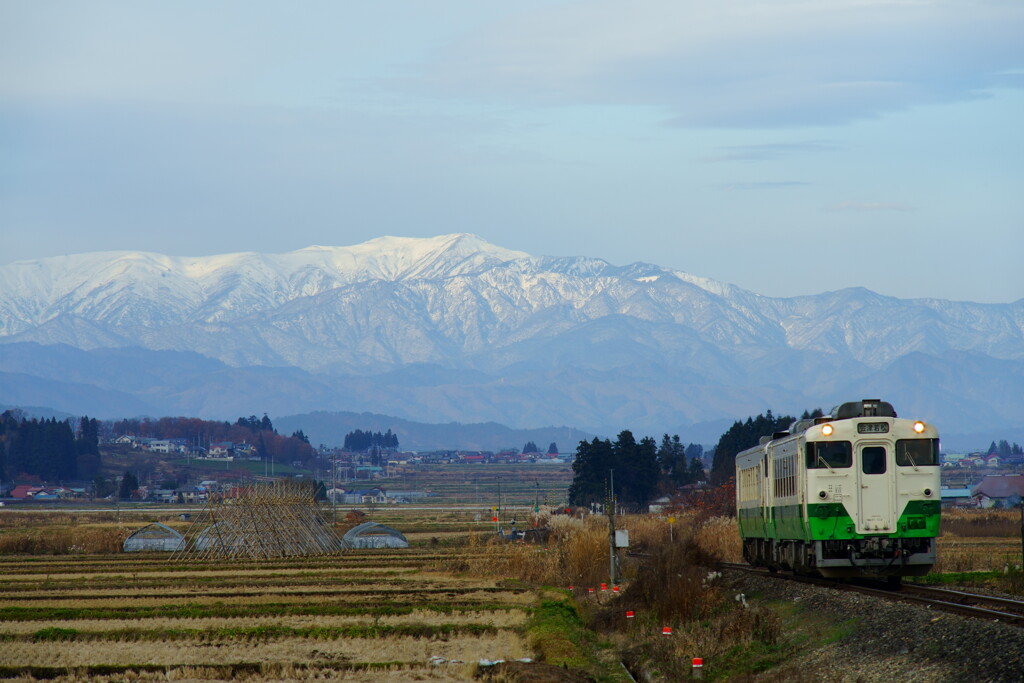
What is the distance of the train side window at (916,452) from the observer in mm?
30047

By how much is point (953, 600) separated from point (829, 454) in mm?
5235

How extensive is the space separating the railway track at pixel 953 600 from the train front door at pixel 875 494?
1.43m

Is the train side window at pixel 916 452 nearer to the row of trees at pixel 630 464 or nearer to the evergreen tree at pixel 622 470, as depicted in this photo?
the row of trees at pixel 630 464

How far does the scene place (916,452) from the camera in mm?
30141

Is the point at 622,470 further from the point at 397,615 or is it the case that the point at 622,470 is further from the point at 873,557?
the point at 873,557

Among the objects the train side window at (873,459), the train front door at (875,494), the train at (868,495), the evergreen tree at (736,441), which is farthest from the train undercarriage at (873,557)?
the evergreen tree at (736,441)

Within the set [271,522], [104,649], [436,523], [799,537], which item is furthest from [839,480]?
[436,523]

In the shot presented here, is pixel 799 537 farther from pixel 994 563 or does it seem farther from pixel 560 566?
pixel 560 566

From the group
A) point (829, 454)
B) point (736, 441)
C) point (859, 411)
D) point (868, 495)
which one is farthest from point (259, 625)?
point (736, 441)

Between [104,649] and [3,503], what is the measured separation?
17382 cm

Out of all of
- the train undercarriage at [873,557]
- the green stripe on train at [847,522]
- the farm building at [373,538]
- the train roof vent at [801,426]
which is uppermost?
the train roof vent at [801,426]

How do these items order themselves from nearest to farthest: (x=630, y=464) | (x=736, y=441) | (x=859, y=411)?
(x=859, y=411) → (x=630, y=464) → (x=736, y=441)

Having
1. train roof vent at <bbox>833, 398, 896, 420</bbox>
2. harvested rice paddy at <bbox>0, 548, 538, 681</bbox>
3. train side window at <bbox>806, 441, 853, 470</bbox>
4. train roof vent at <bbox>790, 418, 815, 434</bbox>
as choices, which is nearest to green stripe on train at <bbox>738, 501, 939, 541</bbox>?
train side window at <bbox>806, 441, 853, 470</bbox>

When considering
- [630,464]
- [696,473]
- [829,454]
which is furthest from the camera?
[696,473]
